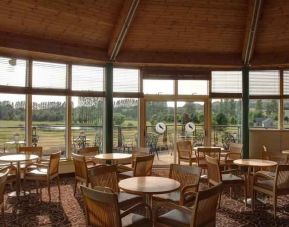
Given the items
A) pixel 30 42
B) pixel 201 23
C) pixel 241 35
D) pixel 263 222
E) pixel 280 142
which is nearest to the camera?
pixel 263 222

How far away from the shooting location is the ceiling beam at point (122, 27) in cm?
669

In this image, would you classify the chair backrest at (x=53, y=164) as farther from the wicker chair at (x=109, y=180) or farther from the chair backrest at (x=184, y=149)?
the chair backrest at (x=184, y=149)

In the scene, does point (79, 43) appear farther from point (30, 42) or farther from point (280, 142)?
point (280, 142)

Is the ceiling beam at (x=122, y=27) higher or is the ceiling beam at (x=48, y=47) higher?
the ceiling beam at (x=122, y=27)

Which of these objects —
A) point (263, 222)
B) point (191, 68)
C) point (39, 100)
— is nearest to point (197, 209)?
point (263, 222)

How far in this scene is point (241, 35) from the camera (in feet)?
26.6

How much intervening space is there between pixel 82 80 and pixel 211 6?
12.2 ft

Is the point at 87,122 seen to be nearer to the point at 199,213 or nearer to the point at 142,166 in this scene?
the point at 142,166

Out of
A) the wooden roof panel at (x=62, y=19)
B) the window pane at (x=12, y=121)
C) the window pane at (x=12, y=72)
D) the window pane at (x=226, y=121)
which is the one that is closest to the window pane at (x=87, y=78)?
the wooden roof panel at (x=62, y=19)

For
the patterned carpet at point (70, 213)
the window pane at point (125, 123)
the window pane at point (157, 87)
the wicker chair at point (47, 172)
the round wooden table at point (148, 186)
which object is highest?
the window pane at point (157, 87)

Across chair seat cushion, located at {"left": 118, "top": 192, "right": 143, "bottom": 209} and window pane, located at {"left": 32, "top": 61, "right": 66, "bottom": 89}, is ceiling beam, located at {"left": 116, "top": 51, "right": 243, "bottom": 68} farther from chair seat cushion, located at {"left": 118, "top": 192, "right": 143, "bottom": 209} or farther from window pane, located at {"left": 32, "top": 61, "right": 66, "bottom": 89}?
chair seat cushion, located at {"left": 118, "top": 192, "right": 143, "bottom": 209}

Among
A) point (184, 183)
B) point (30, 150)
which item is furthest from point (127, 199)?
point (30, 150)

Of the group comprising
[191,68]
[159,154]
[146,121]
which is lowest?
[159,154]

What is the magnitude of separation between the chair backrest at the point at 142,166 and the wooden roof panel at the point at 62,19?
11.4 feet
